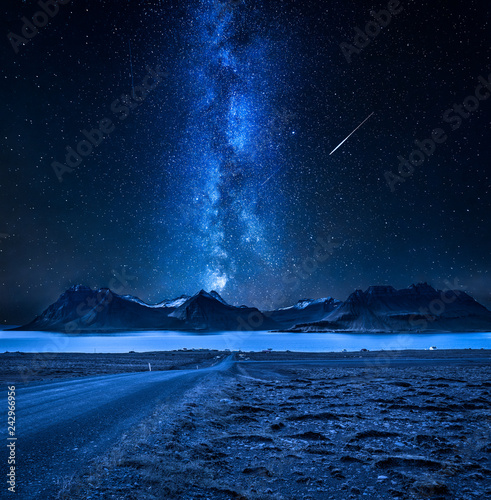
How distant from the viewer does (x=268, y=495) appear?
520 cm

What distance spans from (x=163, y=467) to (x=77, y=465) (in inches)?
63.5

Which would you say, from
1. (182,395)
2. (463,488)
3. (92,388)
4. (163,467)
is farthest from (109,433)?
(92,388)

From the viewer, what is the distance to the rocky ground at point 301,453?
529cm

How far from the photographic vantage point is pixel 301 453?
23.9 ft

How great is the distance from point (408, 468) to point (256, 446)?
334 cm

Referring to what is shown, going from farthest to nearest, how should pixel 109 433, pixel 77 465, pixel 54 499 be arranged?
pixel 109 433 → pixel 77 465 → pixel 54 499

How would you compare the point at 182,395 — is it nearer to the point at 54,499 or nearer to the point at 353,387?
the point at 353,387

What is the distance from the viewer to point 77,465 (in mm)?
5969

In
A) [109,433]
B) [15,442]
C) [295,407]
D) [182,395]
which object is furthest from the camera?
[182,395]

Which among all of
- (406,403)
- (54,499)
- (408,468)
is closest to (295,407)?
(406,403)

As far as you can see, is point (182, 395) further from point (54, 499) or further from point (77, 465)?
point (54, 499)

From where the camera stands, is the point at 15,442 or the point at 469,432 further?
the point at 469,432

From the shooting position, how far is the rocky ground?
17.4ft

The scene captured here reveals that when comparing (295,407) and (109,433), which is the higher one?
(109,433)
